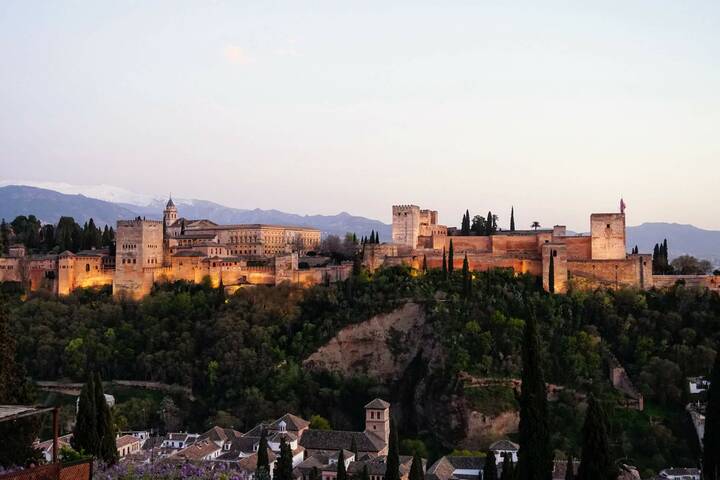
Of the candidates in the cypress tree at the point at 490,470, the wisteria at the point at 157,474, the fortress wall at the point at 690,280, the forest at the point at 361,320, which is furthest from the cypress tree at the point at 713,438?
the fortress wall at the point at 690,280

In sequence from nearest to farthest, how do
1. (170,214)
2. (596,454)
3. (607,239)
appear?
(596,454)
(607,239)
(170,214)

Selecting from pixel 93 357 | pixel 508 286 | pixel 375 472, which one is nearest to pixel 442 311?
pixel 508 286

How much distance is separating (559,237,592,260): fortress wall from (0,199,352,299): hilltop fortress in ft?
46.7

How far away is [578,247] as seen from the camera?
5819 cm

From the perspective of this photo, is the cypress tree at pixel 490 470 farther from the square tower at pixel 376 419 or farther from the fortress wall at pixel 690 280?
the fortress wall at pixel 690 280

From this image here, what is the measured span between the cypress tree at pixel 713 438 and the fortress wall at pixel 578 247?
2748 cm

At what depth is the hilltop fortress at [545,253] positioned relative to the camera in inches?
2202

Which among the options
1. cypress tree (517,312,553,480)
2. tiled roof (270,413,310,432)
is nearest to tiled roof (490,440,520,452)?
tiled roof (270,413,310,432)

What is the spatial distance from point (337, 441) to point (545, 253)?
19738mm

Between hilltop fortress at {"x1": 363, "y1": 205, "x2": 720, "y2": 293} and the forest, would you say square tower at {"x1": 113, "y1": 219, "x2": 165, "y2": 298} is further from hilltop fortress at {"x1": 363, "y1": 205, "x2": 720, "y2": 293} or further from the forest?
hilltop fortress at {"x1": 363, "y1": 205, "x2": 720, "y2": 293}

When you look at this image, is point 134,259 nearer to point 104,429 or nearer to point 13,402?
point 104,429

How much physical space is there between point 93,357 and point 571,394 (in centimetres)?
2916

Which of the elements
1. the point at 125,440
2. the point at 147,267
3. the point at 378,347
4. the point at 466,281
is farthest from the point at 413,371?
the point at 147,267

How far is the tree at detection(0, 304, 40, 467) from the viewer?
16.7 meters
